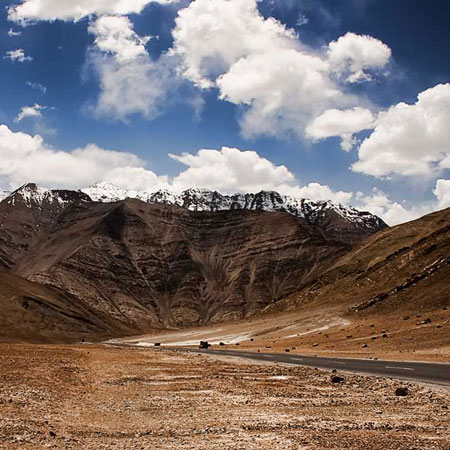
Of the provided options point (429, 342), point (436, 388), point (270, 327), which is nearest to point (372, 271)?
point (270, 327)

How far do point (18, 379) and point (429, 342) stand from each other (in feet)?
134

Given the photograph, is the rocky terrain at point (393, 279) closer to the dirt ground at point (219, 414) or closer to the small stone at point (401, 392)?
the dirt ground at point (219, 414)

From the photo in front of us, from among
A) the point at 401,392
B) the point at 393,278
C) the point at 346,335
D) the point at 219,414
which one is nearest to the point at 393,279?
the point at 393,278

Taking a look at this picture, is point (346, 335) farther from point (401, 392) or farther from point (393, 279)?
point (401, 392)

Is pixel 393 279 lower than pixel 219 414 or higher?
higher

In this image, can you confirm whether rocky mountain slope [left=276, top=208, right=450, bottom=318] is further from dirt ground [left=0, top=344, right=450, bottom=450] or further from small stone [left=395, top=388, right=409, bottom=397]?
small stone [left=395, top=388, right=409, bottom=397]

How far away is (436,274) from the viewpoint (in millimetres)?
92188

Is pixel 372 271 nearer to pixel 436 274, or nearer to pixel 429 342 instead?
pixel 436 274

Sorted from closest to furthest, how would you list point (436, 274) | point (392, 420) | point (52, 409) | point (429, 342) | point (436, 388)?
point (392, 420)
point (52, 409)
point (436, 388)
point (429, 342)
point (436, 274)

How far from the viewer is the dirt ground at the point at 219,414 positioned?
11.2 metres

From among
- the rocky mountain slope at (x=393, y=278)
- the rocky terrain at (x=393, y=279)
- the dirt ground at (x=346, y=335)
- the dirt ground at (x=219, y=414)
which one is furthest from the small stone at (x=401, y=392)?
the rocky mountain slope at (x=393, y=278)

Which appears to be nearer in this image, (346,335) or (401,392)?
(401,392)

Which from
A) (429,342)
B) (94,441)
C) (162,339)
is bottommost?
(162,339)

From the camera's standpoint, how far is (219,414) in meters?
15.2
